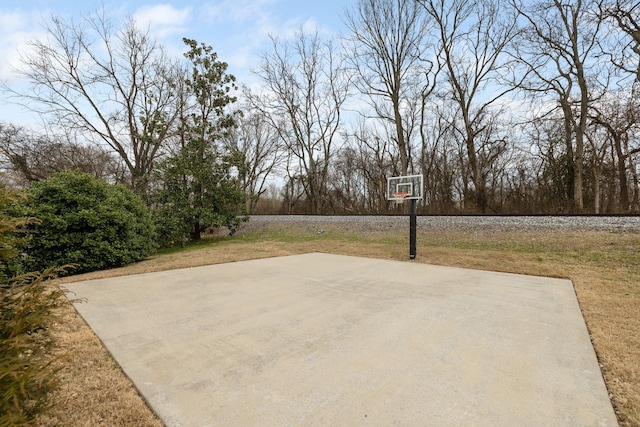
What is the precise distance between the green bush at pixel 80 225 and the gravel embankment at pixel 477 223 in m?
7.41

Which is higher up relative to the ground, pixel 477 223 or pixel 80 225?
pixel 80 225

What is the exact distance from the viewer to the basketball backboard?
7238 millimetres

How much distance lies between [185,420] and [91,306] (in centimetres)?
282

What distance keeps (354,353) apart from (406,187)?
5786 millimetres

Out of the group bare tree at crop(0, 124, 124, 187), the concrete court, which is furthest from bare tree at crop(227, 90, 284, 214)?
the concrete court

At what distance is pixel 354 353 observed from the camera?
237 centimetres

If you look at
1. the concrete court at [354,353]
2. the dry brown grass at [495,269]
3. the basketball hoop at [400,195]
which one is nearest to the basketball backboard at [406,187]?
the basketball hoop at [400,195]

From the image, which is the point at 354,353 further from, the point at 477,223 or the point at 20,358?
the point at 477,223

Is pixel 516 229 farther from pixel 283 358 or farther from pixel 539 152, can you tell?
pixel 539 152

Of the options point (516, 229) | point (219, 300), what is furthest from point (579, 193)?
point (219, 300)

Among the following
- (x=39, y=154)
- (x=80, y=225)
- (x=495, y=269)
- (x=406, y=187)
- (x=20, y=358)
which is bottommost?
(x=495, y=269)

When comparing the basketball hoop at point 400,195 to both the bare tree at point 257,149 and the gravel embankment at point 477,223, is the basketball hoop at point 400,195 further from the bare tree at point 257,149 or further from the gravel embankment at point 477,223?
the bare tree at point 257,149

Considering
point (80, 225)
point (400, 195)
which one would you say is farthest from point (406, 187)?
point (80, 225)

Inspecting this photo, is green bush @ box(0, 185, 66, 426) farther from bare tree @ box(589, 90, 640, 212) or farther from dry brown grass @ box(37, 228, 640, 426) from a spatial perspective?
bare tree @ box(589, 90, 640, 212)
